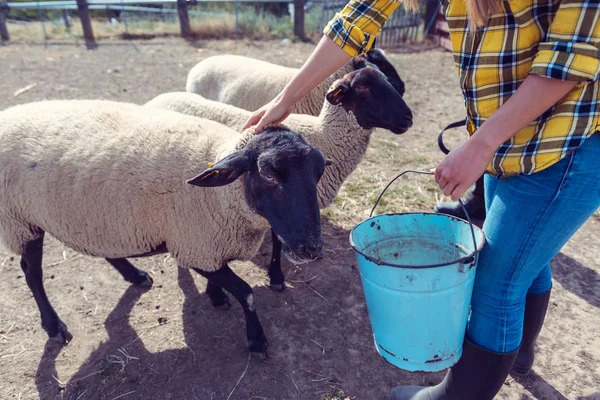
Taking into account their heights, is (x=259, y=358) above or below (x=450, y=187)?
below

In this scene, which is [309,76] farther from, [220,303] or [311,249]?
[220,303]

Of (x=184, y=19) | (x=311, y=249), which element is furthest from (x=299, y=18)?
(x=311, y=249)

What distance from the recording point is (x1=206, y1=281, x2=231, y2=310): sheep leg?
312 centimetres

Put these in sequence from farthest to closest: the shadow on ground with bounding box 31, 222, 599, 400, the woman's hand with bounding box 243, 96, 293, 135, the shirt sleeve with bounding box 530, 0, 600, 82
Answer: the shadow on ground with bounding box 31, 222, 599, 400 → the woman's hand with bounding box 243, 96, 293, 135 → the shirt sleeve with bounding box 530, 0, 600, 82

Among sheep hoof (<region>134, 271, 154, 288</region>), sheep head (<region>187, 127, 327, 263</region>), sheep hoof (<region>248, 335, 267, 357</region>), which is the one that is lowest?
sheep hoof (<region>134, 271, 154, 288</region>)

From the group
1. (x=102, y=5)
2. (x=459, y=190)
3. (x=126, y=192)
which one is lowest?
(x=102, y=5)

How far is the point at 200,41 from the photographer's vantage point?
12.2 metres

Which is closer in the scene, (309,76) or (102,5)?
(309,76)

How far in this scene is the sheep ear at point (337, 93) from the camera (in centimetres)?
352

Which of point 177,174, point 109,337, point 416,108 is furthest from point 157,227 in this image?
point 416,108

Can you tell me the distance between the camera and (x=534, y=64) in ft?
4.17

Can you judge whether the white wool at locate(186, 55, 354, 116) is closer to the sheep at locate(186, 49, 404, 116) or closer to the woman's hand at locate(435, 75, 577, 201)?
the sheep at locate(186, 49, 404, 116)

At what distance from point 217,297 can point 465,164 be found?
2.17 metres

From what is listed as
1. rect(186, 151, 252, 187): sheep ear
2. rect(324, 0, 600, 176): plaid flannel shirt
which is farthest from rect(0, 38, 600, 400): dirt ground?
rect(324, 0, 600, 176): plaid flannel shirt
